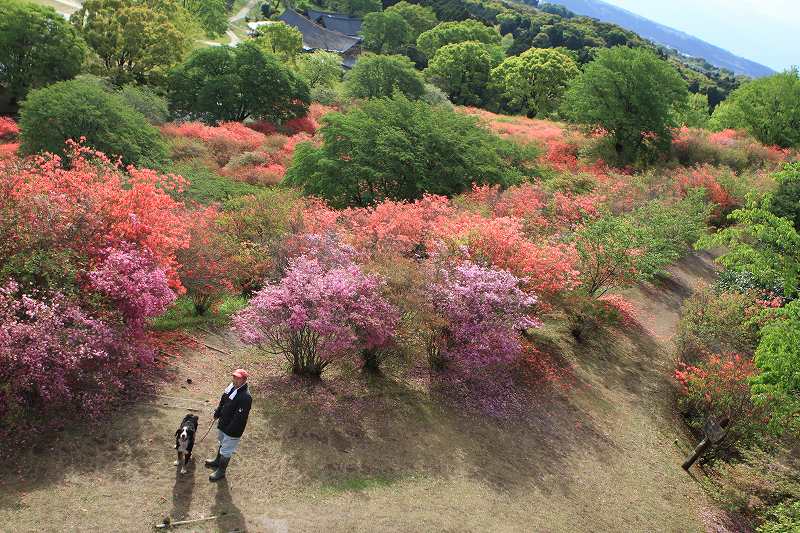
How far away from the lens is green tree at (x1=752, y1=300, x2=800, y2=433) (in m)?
11.1

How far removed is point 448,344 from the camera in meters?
13.8

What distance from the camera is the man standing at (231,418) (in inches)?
352

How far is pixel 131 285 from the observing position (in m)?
10.6

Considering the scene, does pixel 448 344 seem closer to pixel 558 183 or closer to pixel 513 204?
pixel 513 204

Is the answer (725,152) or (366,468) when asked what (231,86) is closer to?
(366,468)

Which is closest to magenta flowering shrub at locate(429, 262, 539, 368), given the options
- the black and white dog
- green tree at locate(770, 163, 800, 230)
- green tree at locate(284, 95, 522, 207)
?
the black and white dog

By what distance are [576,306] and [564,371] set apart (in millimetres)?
2047

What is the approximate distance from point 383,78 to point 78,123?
2486 centimetres

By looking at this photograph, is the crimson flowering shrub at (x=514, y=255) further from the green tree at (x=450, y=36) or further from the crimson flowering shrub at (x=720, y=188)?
the green tree at (x=450, y=36)

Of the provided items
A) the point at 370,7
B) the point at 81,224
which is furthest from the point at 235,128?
the point at 370,7

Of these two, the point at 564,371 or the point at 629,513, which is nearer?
the point at 629,513

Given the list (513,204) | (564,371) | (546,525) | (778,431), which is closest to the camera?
(546,525)

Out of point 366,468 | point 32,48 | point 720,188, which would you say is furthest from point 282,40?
point 366,468

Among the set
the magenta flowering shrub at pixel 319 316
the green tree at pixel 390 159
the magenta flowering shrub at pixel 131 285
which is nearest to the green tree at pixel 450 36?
the green tree at pixel 390 159
